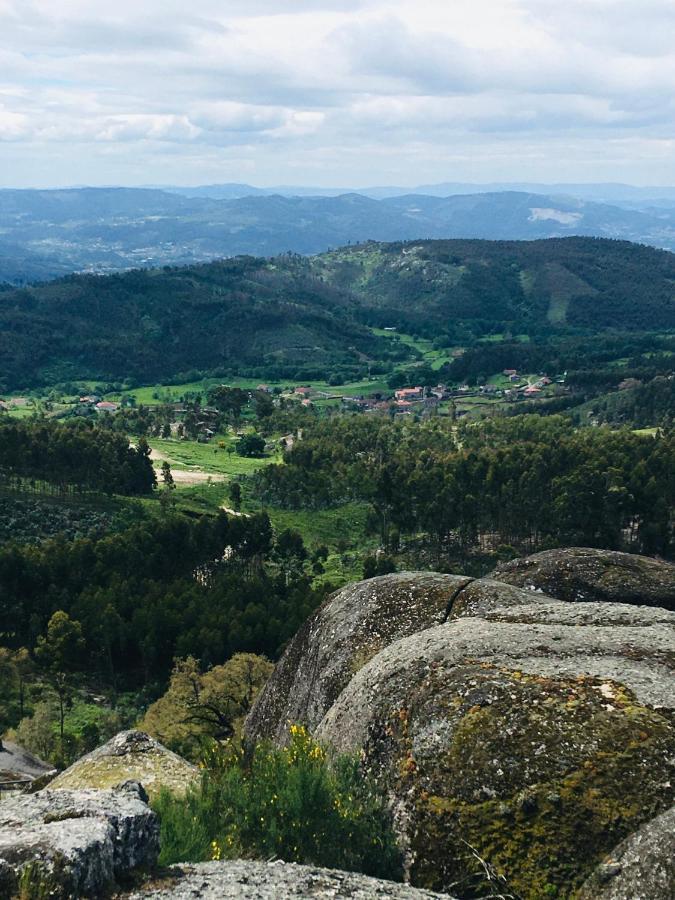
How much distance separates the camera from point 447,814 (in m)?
22.7

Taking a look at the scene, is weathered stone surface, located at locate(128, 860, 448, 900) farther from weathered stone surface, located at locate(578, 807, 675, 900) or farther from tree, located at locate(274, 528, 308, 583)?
tree, located at locate(274, 528, 308, 583)

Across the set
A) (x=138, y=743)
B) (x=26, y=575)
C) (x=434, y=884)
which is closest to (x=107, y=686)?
(x=26, y=575)

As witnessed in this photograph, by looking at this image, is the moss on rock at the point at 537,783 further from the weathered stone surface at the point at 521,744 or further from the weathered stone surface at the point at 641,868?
the weathered stone surface at the point at 641,868

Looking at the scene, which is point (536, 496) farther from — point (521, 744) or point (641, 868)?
point (641, 868)

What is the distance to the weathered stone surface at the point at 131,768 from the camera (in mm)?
34375

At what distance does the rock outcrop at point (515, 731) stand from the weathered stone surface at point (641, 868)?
10.1 inches

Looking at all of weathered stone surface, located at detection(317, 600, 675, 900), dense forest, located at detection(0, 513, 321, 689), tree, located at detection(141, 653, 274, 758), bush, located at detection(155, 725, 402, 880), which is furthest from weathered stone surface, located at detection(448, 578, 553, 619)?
dense forest, located at detection(0, 513, 321, 689)

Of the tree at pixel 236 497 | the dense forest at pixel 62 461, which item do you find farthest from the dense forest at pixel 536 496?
the dense forest at pixel 62 461

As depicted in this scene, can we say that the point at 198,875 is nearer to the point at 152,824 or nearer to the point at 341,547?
the point at 152,824

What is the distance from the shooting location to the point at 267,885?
19.0 m

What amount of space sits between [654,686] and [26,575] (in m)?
85.9

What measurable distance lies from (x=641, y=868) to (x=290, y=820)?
9.71m

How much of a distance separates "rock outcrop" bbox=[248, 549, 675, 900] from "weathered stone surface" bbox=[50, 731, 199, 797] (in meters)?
6.69

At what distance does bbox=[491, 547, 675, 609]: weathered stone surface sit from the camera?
1575 inches
